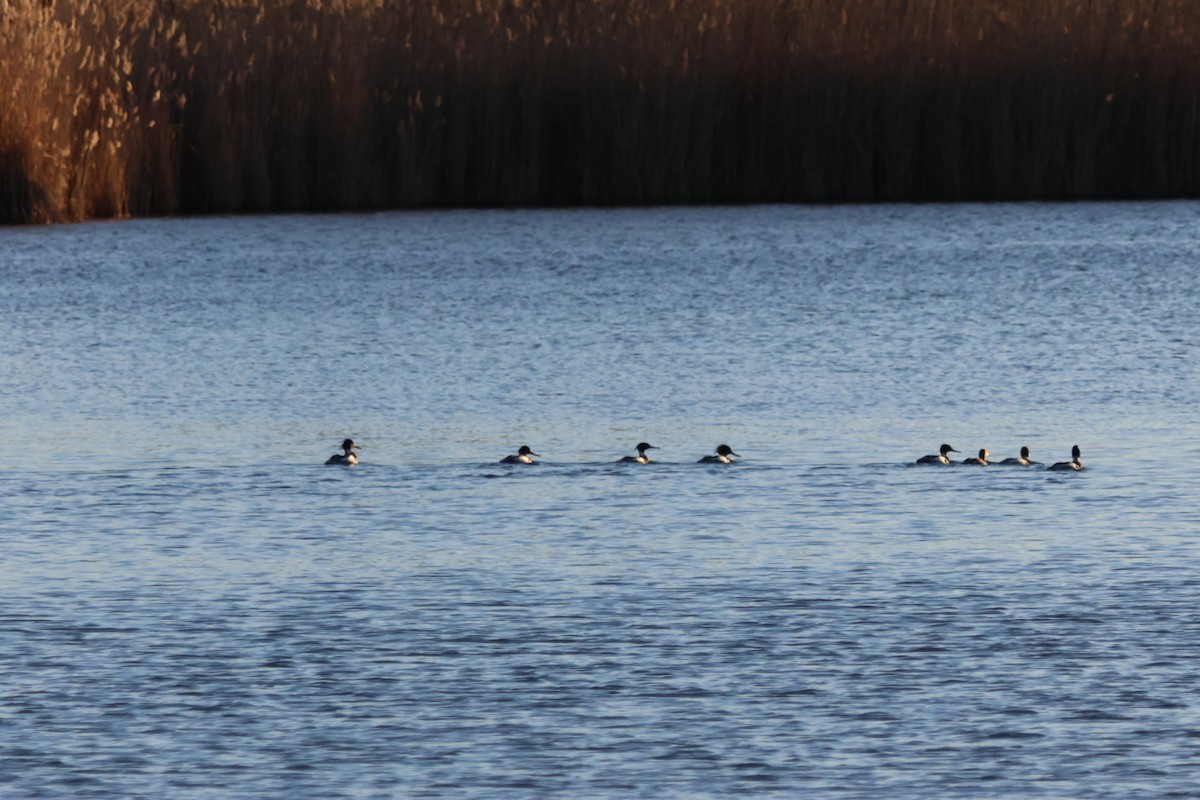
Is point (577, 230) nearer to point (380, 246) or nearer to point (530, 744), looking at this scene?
point (380, 246)

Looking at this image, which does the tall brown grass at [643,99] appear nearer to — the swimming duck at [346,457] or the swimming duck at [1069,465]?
the swimming duck at [346,457]

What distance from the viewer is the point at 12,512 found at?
11508mm

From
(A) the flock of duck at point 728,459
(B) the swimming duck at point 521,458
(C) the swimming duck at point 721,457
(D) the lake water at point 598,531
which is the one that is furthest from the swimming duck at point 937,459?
(B) the swimming duck at point 521,458

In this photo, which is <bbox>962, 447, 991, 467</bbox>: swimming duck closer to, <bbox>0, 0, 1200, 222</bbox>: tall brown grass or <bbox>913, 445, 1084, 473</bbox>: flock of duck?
<bbox>913, 445, 1084, 473</bbox>: flock of duck

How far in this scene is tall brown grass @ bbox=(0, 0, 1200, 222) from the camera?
85.8ft

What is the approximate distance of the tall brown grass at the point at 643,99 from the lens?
2614 cm

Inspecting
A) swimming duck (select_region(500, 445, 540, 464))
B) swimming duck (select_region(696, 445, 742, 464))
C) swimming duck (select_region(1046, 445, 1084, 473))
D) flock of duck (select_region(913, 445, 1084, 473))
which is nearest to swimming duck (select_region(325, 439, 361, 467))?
swimming duck (select_region(500, 445, 540, 464))

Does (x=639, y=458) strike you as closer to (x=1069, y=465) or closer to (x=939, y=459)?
(x=939, y=459)

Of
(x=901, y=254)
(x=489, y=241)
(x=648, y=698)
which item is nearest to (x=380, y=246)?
(x=489, y=241)

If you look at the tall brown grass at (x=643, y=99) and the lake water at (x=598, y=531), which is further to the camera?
the tall brown grass at (x=643, y=99)

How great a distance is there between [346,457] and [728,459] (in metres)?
2.13

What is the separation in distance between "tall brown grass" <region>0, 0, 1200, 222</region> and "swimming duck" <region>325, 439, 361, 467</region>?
13.3 m

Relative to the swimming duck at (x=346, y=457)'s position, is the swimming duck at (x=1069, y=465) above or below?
above

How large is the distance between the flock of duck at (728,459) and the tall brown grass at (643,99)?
13445mm
